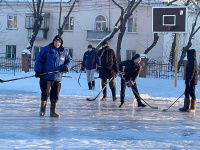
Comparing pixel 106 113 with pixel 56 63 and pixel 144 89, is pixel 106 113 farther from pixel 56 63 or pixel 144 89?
pixel 144 89

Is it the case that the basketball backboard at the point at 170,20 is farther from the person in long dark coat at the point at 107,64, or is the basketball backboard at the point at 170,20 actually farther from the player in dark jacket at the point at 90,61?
Result: the person in long dark coat at the point at 107,64

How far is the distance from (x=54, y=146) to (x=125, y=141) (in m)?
1.28

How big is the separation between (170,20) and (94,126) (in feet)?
34.4

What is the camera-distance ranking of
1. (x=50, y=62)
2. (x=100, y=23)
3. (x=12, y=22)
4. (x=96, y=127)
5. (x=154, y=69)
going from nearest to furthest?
1. (x=96, y=127)
2. (x=50, y=62)
3. (x=154, y=69)
4. (x=100, y=23)
5. (x=12, y=22)

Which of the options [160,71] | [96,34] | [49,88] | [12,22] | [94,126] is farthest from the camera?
[12,22]

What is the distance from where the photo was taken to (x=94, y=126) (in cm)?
899

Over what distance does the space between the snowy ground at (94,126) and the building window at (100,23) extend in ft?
84.9

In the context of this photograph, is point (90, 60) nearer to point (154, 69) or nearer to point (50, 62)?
point (50, 62)

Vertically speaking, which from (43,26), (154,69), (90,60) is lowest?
(154,69)

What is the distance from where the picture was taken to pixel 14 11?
42.2 m

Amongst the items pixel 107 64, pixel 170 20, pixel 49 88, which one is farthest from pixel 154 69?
pixel 49 88

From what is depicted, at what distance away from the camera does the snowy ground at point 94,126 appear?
285 inches

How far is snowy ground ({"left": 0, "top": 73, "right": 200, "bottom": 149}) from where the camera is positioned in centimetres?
725

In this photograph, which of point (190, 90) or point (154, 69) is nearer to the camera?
point (190, 90)
